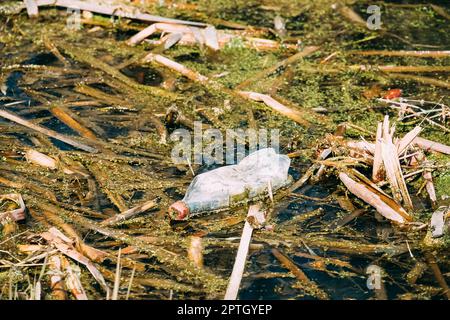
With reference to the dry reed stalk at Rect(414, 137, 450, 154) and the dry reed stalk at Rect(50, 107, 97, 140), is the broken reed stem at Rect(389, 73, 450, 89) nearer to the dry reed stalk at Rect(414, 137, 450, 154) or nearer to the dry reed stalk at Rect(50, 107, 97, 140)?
the dry reed stalk at Rect(414, 137, 450, 154)

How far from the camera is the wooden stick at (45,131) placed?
5.08 m

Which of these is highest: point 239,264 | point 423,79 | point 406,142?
point 423,79

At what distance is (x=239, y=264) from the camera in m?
3.83

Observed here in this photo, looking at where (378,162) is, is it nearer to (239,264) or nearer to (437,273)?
(437,273)

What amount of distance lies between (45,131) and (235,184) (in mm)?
1723

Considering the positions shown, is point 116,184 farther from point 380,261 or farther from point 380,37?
point 380,37

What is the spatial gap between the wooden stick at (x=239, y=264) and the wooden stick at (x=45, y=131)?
154cm

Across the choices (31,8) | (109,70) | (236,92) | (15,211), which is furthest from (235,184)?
(31,8)

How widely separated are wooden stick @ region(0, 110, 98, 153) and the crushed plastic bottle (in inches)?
39.1

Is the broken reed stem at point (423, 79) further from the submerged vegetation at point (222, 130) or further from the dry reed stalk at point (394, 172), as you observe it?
the dry reed stalk at point (394, 172)

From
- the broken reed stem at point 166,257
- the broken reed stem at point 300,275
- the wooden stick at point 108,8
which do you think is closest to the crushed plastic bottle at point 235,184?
the broken reed stem at point 166,257

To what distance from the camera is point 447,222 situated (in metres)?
4.14

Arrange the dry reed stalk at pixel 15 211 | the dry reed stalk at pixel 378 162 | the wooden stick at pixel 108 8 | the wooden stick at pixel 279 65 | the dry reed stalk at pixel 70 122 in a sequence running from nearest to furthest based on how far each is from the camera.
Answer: the dry reed stalk at pixel 15 211 → the dry reed stalk at pixel 378 162 → the dry reed stalk at pixel 70 122 → the wooden stick at pixel 279 65 → the wooden stick at pixel 108 8

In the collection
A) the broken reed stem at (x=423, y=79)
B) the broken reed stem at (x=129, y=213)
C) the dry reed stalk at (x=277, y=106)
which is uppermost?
the broken reed stem at (x=423, y=79)
